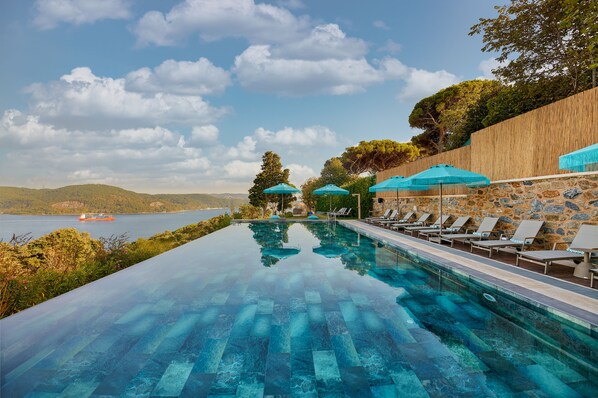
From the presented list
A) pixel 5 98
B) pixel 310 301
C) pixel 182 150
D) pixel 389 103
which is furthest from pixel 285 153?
pixel 310 301

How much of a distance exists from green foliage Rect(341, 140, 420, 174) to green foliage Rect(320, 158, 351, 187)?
1.21 meters

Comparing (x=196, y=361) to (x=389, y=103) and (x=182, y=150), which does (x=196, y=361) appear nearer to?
(x=389, y=103)

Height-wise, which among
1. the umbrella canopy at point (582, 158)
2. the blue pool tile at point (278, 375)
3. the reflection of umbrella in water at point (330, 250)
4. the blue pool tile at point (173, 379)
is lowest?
the blue pool tile at point (173, 379)

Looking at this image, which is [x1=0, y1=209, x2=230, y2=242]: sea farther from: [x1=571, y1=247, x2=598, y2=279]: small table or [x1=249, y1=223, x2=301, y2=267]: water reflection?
[x1=571, y1=247, x2=598, y2=279]: small table

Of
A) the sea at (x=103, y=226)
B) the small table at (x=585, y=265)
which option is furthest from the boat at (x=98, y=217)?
the small table at (x=585, y=265)

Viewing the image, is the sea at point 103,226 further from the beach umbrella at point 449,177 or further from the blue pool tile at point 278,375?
the blue pool tile at point 278,375

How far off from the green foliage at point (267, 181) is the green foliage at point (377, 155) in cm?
843

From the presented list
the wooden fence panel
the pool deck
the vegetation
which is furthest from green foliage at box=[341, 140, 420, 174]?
the vegetation

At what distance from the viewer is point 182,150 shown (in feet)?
77.0

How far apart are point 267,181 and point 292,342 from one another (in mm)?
25479

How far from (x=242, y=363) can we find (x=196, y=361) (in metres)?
0.42

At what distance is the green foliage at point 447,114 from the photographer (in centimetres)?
1962

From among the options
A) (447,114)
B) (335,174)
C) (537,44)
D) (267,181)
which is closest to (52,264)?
(537,44)

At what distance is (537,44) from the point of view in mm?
13141
